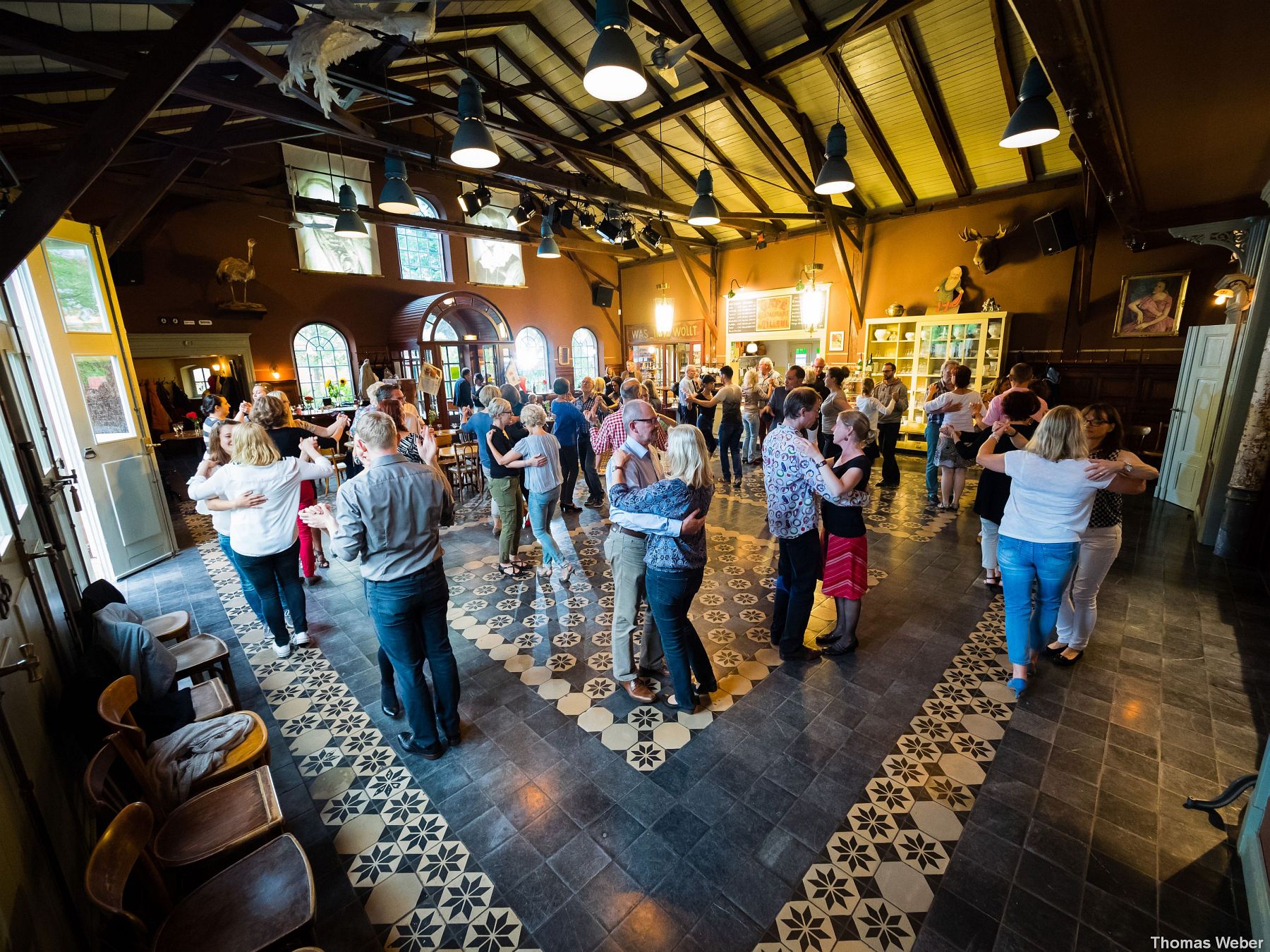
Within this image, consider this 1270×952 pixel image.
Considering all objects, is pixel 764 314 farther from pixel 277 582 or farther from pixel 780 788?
pixel 780 788

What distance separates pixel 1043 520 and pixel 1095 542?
2.65ft

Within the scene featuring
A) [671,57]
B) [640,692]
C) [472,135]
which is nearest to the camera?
[640,692]

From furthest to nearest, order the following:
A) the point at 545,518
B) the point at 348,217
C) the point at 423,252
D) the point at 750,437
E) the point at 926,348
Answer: the point at 423,252, the point at 926,348, the point at 750,437, the point at 348,217, the point at 545,518

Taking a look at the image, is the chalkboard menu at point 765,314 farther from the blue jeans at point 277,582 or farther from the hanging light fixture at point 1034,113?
the blue jeans at point 277,582

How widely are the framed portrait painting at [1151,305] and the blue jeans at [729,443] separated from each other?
603 cm

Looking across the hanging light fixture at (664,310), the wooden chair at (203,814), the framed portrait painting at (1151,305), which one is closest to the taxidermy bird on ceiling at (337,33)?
the wooden chair at (203,814)

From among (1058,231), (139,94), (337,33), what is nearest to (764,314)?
(1058,231)

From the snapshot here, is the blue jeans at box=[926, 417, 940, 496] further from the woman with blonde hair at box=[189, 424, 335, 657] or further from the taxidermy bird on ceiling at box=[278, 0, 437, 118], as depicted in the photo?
the woman with blonde hair at box=[189, 424, 335, 657]

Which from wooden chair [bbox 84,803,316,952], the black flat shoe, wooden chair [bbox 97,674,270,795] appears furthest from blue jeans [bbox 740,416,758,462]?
wooden chair [bbox 84,803,316,952]

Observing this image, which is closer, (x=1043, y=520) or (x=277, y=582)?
(x=1043, y=520)

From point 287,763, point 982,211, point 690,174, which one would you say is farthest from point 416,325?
point 982,211

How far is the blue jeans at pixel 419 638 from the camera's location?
2301 millimetres

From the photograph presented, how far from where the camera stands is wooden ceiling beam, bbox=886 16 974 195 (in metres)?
6.29

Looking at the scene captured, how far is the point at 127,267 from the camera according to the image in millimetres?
7574
